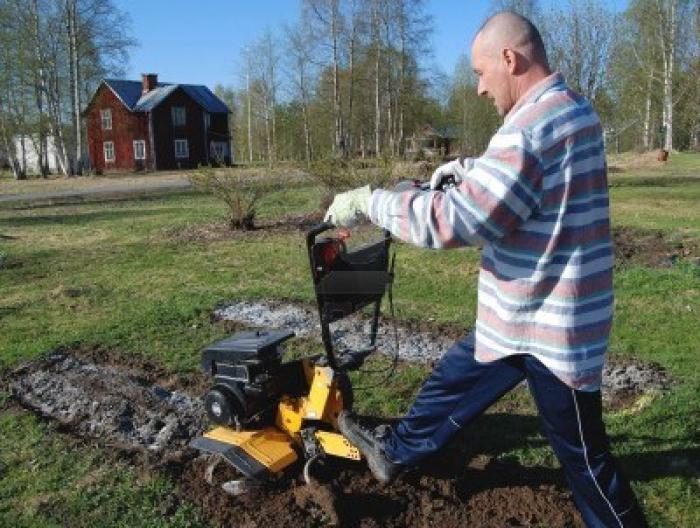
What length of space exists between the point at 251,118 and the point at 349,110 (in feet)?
81.7

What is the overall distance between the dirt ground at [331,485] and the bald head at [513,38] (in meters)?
2.05

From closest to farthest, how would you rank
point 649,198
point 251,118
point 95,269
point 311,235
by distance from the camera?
point 311,235
point 95,269
point 649,198
point 251,118

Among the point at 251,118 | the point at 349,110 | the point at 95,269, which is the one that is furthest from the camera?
the point at 251,118

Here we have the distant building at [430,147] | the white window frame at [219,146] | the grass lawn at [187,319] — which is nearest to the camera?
the grass lawn at [187,319]

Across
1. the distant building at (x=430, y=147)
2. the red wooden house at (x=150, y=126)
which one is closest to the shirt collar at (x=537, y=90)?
the distant building at (x=430, y=147)

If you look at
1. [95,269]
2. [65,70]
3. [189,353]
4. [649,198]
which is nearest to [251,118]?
[65,70]

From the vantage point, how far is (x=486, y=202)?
7.48 ft

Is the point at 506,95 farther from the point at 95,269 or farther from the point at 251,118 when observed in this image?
the point at 251,118

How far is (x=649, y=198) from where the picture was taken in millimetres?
16328

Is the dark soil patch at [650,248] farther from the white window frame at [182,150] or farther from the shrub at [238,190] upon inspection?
the white window frame at [182,150]

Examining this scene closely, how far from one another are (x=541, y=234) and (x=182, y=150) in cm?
4584

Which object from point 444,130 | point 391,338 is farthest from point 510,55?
point 444,130

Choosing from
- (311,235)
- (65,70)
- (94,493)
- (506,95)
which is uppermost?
(65,70)

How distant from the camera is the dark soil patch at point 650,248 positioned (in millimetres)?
8914
